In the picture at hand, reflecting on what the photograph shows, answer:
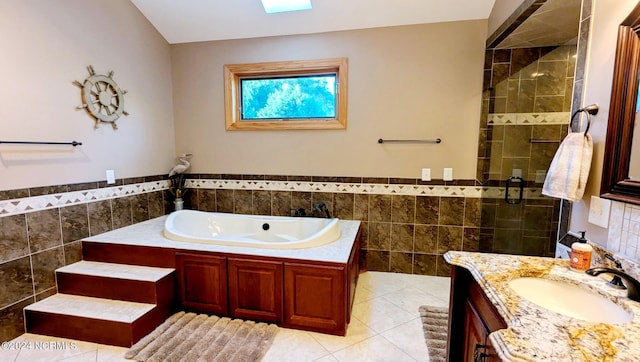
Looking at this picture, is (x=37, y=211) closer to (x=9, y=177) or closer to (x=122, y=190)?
(x=9, y=177)

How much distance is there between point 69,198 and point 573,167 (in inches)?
139

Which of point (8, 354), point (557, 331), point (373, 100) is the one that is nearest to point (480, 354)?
point (557, 331)

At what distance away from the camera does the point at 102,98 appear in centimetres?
273

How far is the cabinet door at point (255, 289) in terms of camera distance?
2.25 m

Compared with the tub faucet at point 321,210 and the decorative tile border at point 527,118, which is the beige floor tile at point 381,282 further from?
the decorative tile border at point 527,118

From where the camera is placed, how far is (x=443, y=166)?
3.06 meters

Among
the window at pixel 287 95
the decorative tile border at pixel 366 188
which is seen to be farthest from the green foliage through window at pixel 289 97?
the decorative tile border at pixel 366 188

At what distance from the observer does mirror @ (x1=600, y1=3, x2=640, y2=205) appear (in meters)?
1.16

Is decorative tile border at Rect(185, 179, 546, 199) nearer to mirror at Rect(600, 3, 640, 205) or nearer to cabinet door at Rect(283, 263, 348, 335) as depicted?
cabinet door at Rect(283, 263, 348, 335)

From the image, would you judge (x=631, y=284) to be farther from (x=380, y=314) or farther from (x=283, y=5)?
(x=283, y=5)

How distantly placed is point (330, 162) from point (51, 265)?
8.60 feet

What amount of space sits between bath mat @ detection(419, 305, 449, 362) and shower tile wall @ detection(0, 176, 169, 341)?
9.62 ft

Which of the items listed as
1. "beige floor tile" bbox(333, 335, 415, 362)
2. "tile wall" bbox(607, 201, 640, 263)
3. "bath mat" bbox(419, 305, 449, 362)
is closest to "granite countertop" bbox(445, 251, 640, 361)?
"tile wall" bbox(607, 201, 640, 263)

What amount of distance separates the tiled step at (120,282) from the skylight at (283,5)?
2.67m
